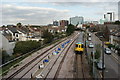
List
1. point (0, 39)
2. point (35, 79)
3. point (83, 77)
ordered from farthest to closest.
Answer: point (0, 39) < point (83, 77) < point (35, 79)

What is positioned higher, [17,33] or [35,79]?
[17,33]

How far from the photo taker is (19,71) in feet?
36.1

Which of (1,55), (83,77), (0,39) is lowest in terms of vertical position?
(83,77)

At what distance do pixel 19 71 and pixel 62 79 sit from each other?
3.49 m

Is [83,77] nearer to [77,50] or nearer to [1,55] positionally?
[1,55]

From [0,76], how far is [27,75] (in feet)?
5.59

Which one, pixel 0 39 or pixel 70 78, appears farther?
Result: pixel 0 39

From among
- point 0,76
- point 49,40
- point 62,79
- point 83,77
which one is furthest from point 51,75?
point 49,40

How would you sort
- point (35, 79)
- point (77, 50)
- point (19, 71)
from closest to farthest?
point (35, 79) < point (19, 71) < point (77, 50)

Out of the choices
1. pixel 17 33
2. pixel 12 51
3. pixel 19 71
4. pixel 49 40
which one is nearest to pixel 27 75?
pixel 19 71

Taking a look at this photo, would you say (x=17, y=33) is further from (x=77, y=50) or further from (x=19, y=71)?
(x=19, y=71)

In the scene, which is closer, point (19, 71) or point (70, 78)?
A: point (70, 78)

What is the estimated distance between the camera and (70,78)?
9.63 meters

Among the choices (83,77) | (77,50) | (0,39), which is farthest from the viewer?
(77,50)
